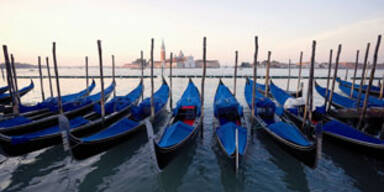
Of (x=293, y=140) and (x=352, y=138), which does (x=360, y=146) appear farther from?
(x=293, y=140)

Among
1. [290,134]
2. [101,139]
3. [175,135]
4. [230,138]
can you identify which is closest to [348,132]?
[290,134]

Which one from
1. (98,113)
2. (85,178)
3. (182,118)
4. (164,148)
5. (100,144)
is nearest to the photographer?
(164,148)

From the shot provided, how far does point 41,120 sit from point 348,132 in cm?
1244

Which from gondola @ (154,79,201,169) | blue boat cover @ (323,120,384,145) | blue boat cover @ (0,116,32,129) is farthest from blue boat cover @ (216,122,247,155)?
blue boat cover @ (0,116,32,129)

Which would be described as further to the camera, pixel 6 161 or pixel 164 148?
pixel 6 161

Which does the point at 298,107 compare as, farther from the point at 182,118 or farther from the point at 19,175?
the point at 19,175

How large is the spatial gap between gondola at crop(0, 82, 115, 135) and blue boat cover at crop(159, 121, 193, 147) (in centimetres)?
581

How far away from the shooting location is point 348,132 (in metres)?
6.44

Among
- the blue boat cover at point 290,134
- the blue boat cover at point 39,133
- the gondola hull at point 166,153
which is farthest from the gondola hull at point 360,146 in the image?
the blue boat cover at point 39,133

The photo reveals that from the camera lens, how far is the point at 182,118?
9562mm

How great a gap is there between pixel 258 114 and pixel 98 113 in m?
9.01

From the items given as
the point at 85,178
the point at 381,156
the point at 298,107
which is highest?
the point at 298,107

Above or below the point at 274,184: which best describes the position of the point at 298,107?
above

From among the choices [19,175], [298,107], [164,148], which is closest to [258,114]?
[298,107]
